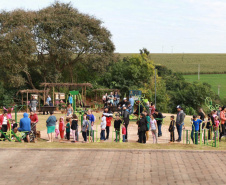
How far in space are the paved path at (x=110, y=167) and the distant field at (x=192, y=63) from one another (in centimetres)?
7233

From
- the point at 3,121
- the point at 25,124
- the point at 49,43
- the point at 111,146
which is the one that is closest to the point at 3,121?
the point at 3,121

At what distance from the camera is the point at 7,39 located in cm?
3438

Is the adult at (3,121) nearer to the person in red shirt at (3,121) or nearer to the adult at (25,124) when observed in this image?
the person in red shirt at (3,121)

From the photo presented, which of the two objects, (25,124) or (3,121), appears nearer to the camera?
(25,124)

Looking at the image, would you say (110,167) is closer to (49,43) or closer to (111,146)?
(111,146)

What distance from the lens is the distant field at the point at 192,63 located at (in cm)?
8862

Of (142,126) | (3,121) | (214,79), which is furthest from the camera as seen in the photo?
(214,79)

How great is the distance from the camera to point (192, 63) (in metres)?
99.2

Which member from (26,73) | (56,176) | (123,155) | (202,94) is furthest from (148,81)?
(56,176)

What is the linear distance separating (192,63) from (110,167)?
89.8m

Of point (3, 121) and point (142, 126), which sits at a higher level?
point (3, 121)

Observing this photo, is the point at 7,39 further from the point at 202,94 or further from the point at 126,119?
the point at 202,94

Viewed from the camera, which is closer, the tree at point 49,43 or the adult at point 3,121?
the adult at point 3,121

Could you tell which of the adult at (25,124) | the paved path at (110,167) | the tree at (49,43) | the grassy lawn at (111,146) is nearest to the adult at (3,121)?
the adult at (25,124)
